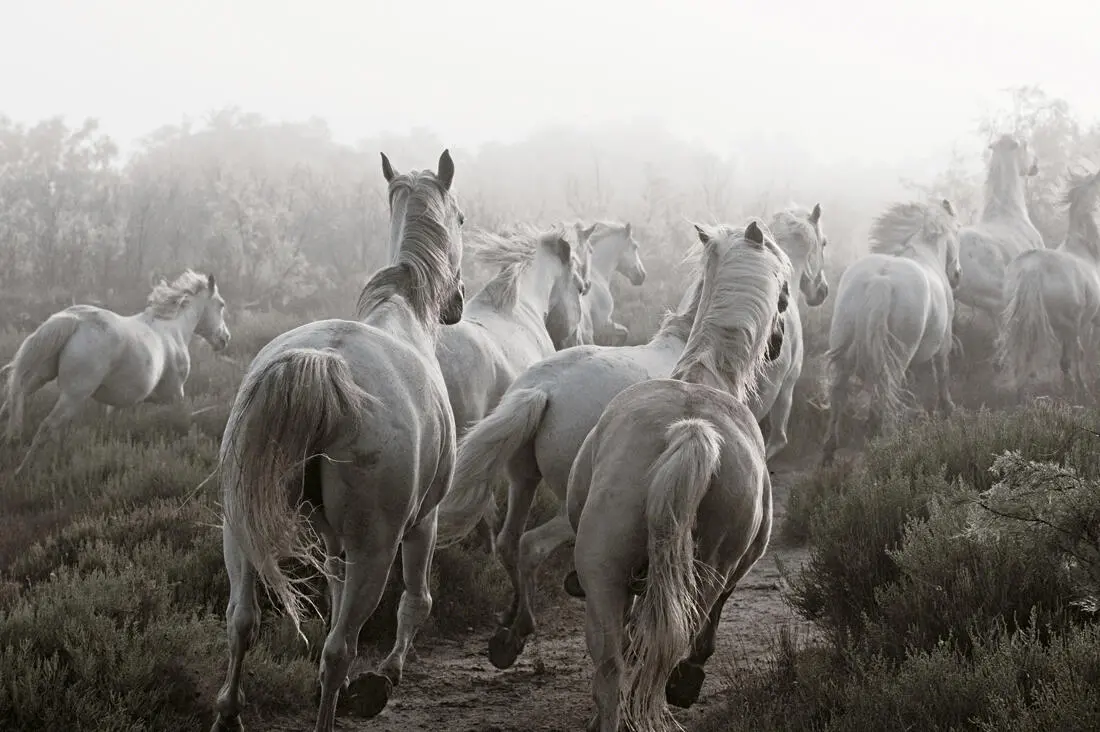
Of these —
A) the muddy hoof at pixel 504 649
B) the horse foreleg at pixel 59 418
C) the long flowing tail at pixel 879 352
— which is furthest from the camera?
the horse foreleg at pixel 59 418

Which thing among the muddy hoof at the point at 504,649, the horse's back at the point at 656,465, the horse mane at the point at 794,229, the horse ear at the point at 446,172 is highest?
the horse ear at the point at 446,172

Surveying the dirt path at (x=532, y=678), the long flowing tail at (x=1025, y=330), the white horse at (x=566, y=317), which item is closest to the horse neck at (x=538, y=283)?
the white horse at (x=566, y=317)

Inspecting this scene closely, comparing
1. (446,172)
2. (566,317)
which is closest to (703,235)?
(446,172)

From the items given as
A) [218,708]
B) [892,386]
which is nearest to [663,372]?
[218,708]

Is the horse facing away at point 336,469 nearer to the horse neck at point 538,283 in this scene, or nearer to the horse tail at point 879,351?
the horse neck at point 538,283

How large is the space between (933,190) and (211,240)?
18668mm

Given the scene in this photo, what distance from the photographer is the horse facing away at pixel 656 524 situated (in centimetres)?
315

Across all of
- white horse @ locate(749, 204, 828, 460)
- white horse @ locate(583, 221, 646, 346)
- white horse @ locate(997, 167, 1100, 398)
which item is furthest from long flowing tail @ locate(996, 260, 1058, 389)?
white horse @ locate(583, 221, 646, 346)

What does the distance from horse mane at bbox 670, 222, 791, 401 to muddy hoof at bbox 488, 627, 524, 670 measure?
1.89 m

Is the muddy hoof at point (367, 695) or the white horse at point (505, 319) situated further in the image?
the white horse at point (505, 319)

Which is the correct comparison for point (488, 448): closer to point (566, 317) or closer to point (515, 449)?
point (515, 449)

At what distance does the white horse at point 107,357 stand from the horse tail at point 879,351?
26.5ft

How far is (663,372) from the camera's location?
5.31 metres

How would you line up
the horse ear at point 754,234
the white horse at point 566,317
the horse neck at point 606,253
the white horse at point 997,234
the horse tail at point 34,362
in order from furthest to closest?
the horse neck at point 606,253 → the white horse at point 997,234 → the horse tail at point 34,362 → the white horse at point 566,317 → the horse ear at point 754,234
